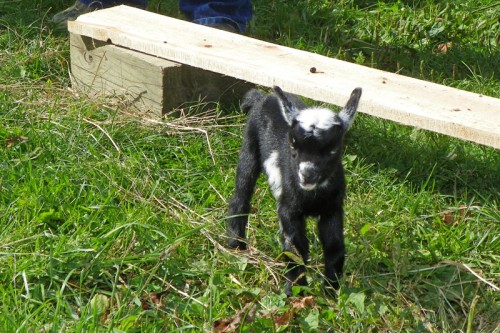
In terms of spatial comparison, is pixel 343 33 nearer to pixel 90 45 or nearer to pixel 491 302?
pixel 90 45

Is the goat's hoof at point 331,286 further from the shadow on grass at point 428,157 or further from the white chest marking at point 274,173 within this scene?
the shadow on grass at point 428,157

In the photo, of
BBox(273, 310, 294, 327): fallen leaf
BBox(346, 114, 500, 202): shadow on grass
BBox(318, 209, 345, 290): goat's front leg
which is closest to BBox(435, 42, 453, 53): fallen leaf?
BBox(346, 114, 500, 202): shadow on grass

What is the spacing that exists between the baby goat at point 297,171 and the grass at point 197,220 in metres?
0.10

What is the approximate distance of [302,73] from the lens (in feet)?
16.4

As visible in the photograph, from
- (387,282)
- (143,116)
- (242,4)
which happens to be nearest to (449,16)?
(242,4)

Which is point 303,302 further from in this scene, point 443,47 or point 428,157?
point 443,47

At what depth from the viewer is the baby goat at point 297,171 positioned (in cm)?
355

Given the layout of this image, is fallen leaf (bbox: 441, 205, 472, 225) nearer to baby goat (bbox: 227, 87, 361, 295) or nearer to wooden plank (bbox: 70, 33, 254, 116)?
baby goat (bbox: 227, 87, 361, 295)

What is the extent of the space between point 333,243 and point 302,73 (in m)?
1.42

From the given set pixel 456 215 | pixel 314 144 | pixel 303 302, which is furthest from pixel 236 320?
pixel 456 215

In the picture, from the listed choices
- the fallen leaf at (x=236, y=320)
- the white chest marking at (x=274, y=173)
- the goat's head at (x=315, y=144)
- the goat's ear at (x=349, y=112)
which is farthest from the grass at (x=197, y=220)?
the goat's ear at (x=349, y=112)

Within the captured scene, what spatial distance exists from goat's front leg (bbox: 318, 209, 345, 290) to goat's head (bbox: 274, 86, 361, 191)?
22 centimetres

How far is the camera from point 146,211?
13.6 feet

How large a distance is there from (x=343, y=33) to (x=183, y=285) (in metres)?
3.16
